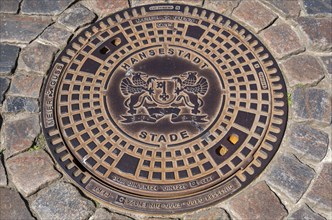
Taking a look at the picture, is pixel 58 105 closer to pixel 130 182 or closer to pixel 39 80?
pixel 39 80

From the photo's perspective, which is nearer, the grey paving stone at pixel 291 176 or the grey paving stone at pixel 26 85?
the grey paving stone at pixel 291 176

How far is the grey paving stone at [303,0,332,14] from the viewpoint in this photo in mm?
3092

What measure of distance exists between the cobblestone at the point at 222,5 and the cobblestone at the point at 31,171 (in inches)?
59.6

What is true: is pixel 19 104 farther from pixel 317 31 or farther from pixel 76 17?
pixel 317 31

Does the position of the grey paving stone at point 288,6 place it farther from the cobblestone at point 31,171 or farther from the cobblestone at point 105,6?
the cobblestone at point 31,171

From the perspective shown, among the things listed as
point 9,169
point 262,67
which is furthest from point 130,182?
point 262,67

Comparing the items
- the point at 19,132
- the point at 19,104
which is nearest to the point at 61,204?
the point at 19,132

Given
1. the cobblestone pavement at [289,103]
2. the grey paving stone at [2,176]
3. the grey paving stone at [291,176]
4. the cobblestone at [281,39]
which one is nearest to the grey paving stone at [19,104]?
the cobblestone pavement at [289,103]

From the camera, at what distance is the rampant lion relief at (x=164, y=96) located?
2.60 metres

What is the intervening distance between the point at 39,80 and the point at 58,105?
0.85 feet

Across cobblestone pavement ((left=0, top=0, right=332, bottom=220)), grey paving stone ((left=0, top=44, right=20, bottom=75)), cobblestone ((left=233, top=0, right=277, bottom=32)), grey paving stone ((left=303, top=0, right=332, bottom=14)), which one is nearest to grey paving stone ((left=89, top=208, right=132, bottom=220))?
cobblestone pavement ((left=0, top=0, right=332, bottom=220))

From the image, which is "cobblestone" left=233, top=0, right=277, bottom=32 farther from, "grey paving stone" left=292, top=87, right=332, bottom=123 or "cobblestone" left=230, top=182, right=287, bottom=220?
"cobblestone" left=230, top=182, right=287, bottom=220

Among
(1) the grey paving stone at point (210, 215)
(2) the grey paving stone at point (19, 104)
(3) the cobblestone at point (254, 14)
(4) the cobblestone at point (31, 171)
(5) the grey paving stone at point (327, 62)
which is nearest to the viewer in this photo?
(1) the grey paving stone at point (210, 215)

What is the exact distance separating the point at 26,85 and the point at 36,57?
23 centimetres
